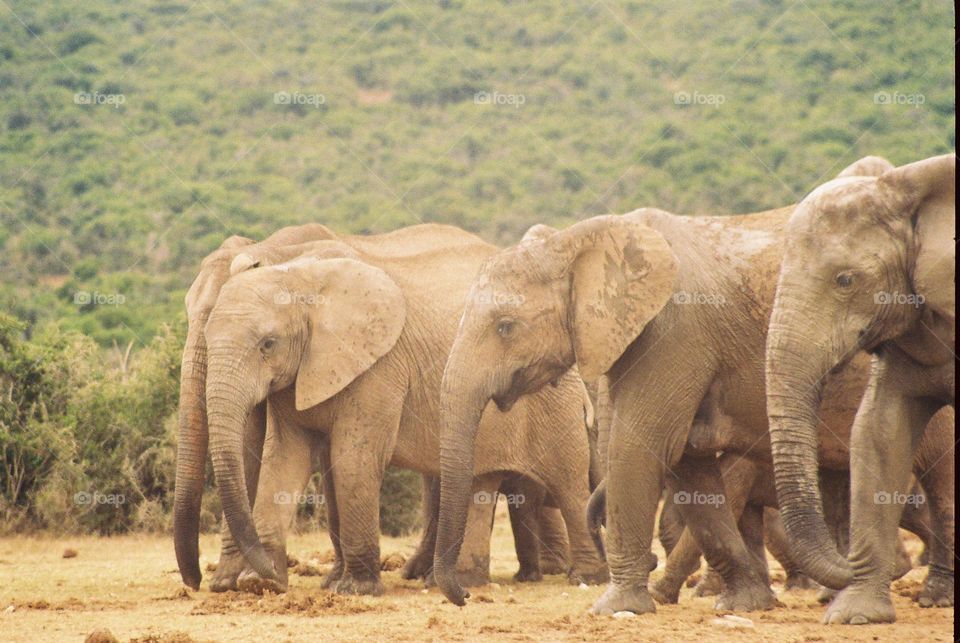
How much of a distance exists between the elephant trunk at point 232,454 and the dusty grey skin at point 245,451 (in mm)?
491

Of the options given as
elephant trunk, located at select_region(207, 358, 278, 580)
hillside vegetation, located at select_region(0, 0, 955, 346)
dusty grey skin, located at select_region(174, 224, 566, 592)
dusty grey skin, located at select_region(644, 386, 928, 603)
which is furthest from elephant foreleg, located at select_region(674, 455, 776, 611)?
hillside vegetation, located at select_region(0, 0, 955, 346)

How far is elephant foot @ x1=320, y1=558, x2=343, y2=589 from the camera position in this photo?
11.0 m

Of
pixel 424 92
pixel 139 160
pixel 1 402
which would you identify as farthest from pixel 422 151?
pixel 1 402

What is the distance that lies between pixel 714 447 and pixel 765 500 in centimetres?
175

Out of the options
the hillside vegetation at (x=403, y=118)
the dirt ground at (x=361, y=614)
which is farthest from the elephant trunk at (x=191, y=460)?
the hillside vegetation at (x=403, y=118)

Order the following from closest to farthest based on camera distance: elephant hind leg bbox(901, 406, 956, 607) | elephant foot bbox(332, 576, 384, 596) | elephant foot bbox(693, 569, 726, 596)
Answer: elephant hind leg bbox(901, 406, 956, 607)
elephant foot bbox(332, 576, 384, 596)
elephant foot bbox(693, 569, 726, 596)

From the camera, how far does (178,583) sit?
36.4ft

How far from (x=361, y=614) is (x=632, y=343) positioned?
224 centimetres

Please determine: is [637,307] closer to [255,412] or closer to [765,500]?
[765,500]

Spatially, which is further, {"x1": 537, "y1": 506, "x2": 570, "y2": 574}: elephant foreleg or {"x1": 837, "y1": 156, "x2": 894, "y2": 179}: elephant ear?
{"x1": 537, "y1": 506, "x2": 570, "y2": 574}: elephant foreleg

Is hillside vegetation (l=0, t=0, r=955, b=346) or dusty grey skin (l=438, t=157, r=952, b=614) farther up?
hillside vegetation (l=0, t=0, r=955, b=346)

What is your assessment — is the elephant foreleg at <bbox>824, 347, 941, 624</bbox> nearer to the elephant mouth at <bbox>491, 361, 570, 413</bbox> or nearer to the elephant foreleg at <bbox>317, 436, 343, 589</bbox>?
the elephant mouth at <bbox>491, 361, 570, 413</bbox>

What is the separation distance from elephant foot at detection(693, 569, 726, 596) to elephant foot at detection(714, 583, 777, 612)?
1661 mm

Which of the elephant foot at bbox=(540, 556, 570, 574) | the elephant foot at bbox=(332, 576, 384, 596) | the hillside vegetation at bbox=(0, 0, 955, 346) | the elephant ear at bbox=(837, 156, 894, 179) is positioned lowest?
the elephant foot at bbox=(332, 576, 384, 596)
